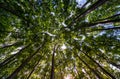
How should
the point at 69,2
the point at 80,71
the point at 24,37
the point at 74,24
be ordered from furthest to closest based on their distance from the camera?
the point at 80,71
the point at 24,37
the point at 74,24
the point at 69,2

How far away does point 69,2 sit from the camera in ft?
34.0

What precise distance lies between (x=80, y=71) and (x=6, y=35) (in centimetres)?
756

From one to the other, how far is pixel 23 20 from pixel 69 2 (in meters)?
3.89

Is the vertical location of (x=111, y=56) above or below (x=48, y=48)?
Answer: below

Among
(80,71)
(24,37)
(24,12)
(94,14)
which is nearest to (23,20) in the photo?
(24,12)

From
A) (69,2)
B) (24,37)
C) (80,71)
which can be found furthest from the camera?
(80,71)

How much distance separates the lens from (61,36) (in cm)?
1344

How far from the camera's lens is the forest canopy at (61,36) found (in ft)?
33.7

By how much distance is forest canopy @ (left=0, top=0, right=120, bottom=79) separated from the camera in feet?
33.7

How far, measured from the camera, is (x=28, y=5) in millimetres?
10375

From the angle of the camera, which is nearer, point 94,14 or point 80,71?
A: point 94,14

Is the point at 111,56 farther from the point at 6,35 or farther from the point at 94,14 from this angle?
the point at 6,35

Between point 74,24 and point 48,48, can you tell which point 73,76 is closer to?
point 48,48

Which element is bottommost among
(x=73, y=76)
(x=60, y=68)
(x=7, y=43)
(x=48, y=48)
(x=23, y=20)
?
(x=73, y=76)
